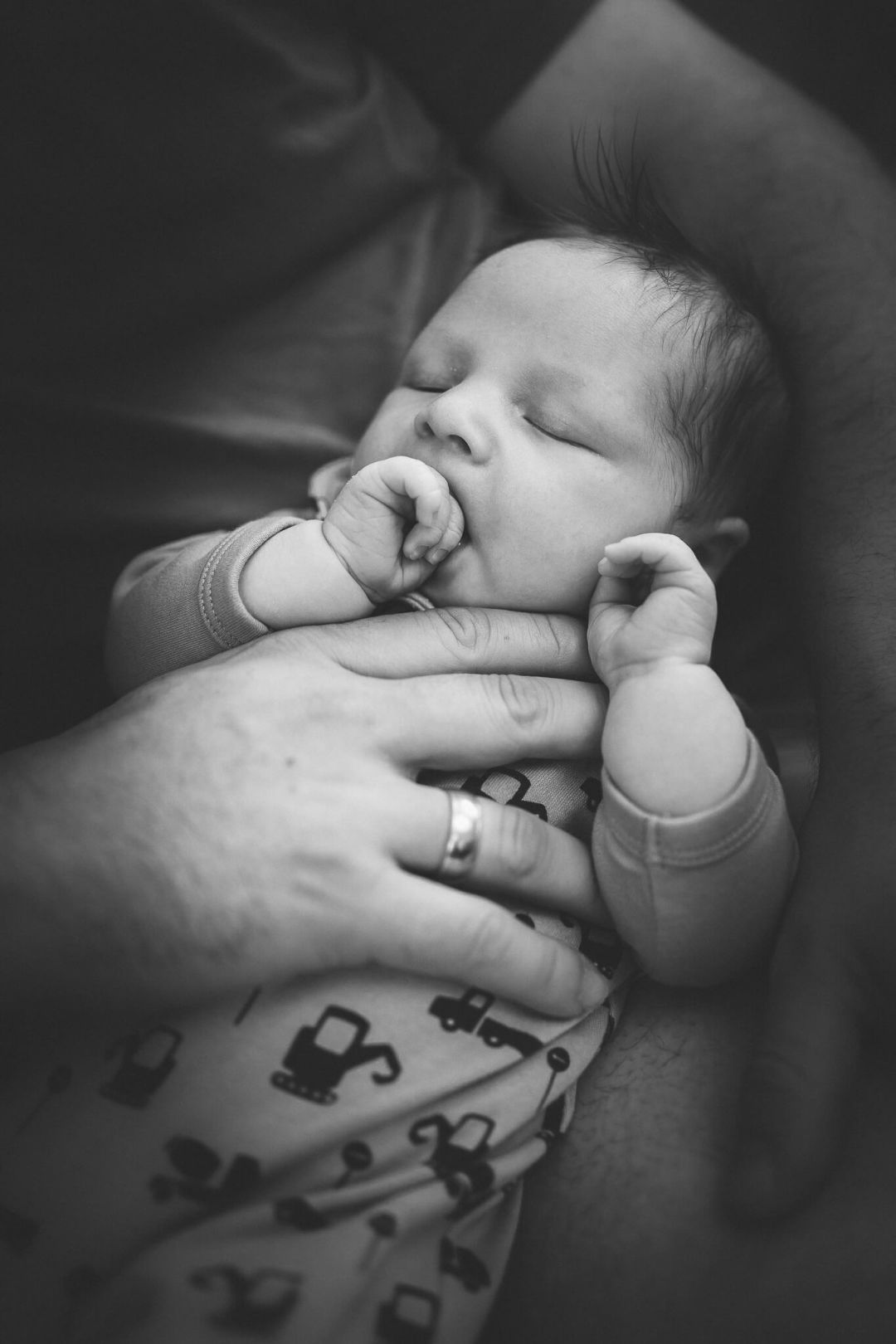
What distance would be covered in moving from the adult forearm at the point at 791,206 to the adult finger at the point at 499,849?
0.45 meters

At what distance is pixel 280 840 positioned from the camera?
780 millimetres

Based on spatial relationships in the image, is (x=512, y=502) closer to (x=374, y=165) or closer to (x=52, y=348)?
(x=52, y=348)

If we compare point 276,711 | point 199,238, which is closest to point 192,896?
point 276,711

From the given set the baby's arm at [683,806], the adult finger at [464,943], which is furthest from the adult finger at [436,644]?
the adult finger at [464,943]

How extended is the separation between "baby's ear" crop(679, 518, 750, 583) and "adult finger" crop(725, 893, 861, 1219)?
0.52 m

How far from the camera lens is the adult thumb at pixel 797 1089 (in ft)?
2.36

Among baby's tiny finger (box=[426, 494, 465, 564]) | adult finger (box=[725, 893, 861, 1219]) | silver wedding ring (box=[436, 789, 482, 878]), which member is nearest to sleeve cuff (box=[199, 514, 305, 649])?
baby's tiny finger (box=[426, 494, 465, 564])

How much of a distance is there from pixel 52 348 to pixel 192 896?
0.73 metres

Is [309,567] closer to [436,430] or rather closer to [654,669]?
[436,430]

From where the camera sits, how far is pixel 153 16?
1.09 metres

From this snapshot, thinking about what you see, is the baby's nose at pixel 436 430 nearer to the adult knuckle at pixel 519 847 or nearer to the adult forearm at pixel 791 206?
the adult knuckle at pixel 519 847

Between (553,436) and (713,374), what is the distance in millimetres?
227

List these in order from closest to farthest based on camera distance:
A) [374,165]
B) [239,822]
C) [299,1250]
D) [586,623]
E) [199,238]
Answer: [299,1250] < [239,822] < [586,623] < [199,238] < [374,165]

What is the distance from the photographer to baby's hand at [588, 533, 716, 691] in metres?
0.87
